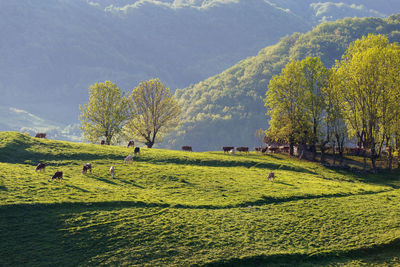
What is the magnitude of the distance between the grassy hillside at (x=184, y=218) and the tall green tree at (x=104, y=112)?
31.0 metres

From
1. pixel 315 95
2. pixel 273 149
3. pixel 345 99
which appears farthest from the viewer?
pixel 273 149

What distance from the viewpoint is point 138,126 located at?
8450cm

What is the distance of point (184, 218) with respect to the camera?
110 ft

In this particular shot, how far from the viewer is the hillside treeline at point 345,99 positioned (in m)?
58.2

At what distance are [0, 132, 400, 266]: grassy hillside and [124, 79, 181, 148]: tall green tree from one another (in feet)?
111

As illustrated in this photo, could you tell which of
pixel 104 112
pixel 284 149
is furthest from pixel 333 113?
pixel 104 112

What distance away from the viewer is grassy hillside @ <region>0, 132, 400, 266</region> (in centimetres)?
2802

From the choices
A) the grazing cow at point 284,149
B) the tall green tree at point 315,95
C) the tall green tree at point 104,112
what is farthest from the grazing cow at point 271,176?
the tall green tree at point 104,112

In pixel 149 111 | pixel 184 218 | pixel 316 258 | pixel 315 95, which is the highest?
pixel 315 95

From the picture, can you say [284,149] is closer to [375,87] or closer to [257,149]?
[257,149]

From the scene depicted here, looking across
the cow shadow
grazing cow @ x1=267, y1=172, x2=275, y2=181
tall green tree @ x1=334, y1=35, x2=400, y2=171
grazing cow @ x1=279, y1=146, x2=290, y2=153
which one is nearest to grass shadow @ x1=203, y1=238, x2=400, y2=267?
grazing cow @ x1=267, y1=172, x2=275, y2=181

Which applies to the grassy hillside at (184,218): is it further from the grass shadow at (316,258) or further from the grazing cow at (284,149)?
the grazing cow at (284,149)

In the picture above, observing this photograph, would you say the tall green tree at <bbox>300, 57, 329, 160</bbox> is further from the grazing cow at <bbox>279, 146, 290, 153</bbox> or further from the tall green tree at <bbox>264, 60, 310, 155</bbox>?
the grazing cow at <bbox>279, 146, 290, 153</bbox>

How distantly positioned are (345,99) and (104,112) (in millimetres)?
50702
